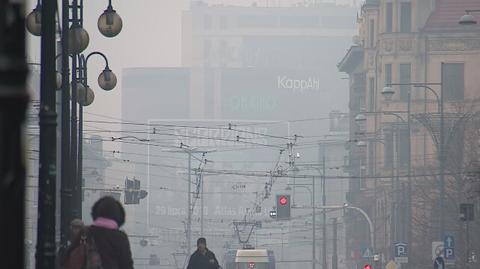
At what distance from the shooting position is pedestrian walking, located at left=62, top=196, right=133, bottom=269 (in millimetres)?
9844

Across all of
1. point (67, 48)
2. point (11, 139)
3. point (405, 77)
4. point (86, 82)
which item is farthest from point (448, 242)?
point (405, 77)

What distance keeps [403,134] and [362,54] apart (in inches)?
799

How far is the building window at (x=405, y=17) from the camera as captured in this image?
331 feet

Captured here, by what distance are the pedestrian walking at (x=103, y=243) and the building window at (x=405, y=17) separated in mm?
91639

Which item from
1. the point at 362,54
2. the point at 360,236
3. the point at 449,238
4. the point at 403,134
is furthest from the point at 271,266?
the point at 362,54

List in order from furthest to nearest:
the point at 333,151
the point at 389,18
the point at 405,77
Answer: the point at 333,151, the point at 405,77, the point at 389,18

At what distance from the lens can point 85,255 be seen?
9.97m

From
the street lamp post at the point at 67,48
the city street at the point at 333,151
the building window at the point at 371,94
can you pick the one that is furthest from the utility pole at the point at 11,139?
the building window at the point at 371,94

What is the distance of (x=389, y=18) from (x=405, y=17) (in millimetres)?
1102

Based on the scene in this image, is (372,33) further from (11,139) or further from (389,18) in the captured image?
(11,139)

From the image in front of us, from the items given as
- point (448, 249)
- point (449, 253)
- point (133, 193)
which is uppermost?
point (133, 193)

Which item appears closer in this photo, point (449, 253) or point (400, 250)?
point (449, 253)

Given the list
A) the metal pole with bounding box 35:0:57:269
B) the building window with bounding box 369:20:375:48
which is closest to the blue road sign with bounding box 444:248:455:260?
the metal pole with bounding box 35:0:57:269

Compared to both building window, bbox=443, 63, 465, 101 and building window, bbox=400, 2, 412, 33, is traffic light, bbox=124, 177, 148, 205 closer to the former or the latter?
building window, bbox=443, 63, 465, 101
